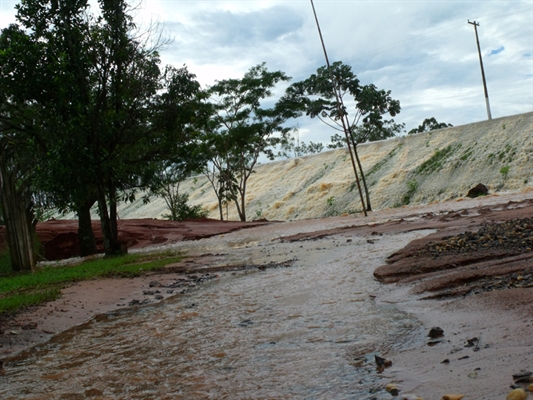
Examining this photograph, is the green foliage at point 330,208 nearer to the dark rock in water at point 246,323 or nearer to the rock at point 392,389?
the dark rock in water at point 246,323

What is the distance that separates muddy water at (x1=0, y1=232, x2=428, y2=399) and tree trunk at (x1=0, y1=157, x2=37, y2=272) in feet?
25.1

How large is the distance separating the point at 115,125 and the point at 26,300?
992 centimetres

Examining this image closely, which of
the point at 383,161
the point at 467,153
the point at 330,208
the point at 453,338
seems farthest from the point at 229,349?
the point at 383,161

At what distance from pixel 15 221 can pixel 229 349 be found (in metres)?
10.7

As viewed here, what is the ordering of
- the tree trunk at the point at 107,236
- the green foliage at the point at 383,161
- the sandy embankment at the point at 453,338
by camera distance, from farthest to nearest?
1. the green foliage at the point at 383,161
2. the tree trunk at the point at 107,236
3. the sandy embankment at the point at 453,338

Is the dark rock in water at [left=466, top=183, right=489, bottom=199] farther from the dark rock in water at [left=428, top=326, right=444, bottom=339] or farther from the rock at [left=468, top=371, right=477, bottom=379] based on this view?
the rock at [left=468, top=371, right=477, bottom=379]

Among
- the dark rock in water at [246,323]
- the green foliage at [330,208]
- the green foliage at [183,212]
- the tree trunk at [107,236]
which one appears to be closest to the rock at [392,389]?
the dark rock in water at [246,323]

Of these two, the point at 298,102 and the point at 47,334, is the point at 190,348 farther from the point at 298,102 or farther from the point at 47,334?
the point at 298,102

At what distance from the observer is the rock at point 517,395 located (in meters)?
2.79

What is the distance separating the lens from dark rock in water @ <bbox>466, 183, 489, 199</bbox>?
1190 inches

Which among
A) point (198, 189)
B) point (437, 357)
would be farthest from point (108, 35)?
point (198, 189)

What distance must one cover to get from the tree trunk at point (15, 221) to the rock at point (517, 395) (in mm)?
13195

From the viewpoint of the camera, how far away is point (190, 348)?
204 inches

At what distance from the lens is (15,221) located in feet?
46.0
